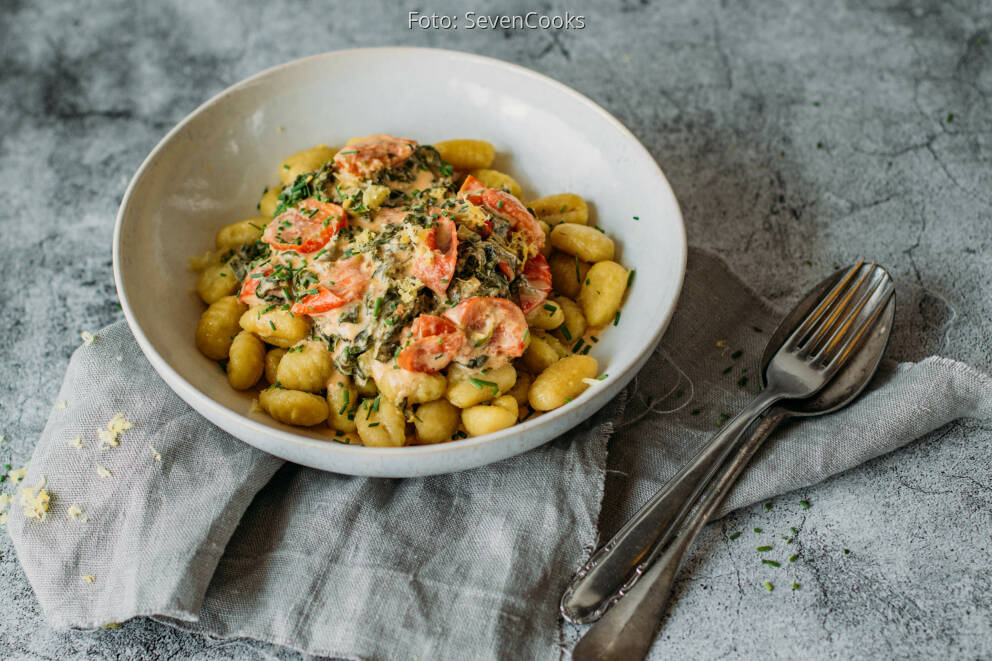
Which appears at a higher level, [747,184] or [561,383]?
[561,383]

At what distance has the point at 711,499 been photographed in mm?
1556

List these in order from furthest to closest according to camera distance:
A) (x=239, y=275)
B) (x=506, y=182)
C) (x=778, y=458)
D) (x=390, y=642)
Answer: (x=506, y=182) → (x=239, y=275) → (x=778, y=458) → (x=390, y=642)

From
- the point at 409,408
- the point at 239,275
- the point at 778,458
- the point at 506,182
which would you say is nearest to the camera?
the point at 409,408

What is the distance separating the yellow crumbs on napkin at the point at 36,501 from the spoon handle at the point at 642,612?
990 mm

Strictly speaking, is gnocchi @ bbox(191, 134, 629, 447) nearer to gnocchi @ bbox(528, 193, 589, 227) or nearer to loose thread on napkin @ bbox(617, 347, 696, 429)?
gnocchi @ bbox(528, 193, 589, 227)

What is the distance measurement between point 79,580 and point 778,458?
1.31m

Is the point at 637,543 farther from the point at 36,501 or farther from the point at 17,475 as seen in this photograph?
the point at 17,475

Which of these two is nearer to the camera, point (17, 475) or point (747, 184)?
point (17, 475)

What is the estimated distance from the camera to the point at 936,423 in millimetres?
1643

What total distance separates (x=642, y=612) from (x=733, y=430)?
404 millimetres

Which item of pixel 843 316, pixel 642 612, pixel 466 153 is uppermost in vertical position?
pixel 466 153

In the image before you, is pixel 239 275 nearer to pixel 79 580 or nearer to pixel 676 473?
pixel 79 580

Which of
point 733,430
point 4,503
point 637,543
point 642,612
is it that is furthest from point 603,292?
point 4,503

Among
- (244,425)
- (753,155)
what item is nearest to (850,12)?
(753,155)
